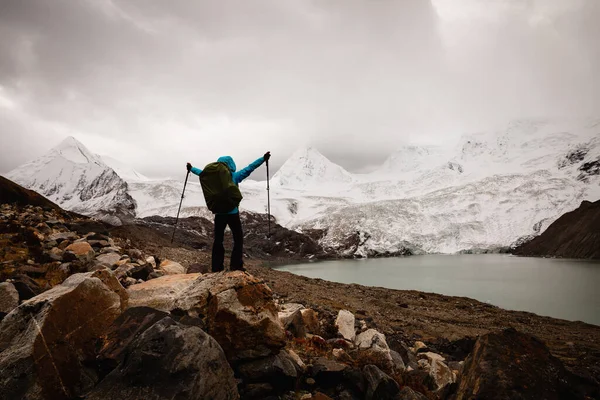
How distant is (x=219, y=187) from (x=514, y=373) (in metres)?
4.76

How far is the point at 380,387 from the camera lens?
12.6 feet

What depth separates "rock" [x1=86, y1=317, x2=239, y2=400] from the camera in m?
2.69

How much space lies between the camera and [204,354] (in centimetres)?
298

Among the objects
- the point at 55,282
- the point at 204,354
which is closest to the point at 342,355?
the point at 204,354

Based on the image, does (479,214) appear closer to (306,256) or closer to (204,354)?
(306,256)

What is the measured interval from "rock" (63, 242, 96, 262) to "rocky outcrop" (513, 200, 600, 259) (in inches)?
3634

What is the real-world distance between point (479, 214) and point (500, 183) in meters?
23.9

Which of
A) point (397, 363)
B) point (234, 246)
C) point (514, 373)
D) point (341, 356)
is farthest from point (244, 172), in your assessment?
point (514, 373)

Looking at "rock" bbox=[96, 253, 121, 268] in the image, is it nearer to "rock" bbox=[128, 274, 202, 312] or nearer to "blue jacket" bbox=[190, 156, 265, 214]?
"rock" bbox=[128, 274, 202, 312]

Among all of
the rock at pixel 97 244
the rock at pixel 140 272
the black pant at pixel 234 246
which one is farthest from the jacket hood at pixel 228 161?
the rock at pixel 97 244

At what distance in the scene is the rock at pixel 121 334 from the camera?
3277mm

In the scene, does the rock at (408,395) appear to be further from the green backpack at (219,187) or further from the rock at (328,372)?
the green backpack at (219,187)

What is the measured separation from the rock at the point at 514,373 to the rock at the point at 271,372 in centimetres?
208

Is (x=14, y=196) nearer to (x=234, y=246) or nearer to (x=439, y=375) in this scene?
(x=234, y=246)
